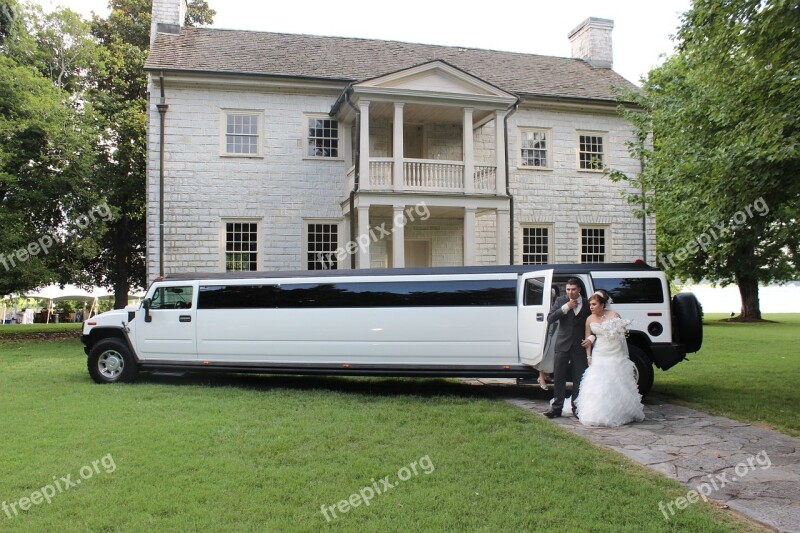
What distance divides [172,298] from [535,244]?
13.3 m

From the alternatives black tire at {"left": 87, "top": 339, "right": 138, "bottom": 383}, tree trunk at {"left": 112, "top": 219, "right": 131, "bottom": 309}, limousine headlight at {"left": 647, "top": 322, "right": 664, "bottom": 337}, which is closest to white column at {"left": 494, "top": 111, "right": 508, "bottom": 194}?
limousine headlight at {"left": 647, "top": 322, "right": 664, "bottom": 337}

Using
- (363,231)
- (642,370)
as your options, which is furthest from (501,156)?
(642,370)

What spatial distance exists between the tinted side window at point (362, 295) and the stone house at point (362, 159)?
6.75 meters

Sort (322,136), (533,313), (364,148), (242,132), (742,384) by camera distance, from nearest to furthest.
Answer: (533,313) → (742,384) → (364,148) → (242,132) → (322,136)

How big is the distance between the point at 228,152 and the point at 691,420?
15303mm

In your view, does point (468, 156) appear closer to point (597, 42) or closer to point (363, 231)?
point (363, 231)

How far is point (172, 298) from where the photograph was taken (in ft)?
36.1

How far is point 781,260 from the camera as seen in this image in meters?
35.5

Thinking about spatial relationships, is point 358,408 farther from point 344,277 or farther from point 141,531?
point 141,531

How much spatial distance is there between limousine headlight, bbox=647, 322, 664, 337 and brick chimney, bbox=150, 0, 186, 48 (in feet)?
60.5

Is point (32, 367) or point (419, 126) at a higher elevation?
point (419, 126)

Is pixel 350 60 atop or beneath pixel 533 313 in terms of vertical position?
atop

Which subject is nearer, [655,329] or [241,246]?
[655,329]

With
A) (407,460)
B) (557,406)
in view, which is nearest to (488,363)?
(557,406)
